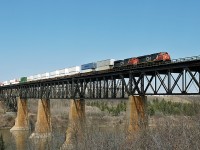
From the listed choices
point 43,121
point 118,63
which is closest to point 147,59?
point 118,63

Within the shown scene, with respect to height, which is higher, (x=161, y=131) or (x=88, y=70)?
(x=88, y=70)

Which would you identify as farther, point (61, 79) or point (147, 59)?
point (61, 79)

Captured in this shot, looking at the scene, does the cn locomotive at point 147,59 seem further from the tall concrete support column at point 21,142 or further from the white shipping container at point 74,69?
the tall concrete support column at point 21,142

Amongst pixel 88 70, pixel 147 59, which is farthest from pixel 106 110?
pixel 147 59

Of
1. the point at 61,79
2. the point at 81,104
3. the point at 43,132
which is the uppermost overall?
the point at 61,79

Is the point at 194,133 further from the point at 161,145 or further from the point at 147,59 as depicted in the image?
the point at 147,59

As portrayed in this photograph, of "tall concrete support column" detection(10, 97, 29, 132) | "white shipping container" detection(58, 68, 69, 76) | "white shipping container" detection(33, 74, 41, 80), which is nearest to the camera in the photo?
"white shipping container" detection(58, 68, 69, 76)

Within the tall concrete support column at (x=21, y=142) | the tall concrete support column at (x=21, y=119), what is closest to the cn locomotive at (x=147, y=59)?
the tall concrete support column at (x=21, y=142)

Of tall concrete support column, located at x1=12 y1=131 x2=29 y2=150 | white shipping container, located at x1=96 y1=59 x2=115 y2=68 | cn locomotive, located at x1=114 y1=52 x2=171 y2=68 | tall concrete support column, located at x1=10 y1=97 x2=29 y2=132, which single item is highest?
white shipping container, located at x1=96 y1=59 x2=115 y2=68

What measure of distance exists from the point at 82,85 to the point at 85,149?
33.4 metres

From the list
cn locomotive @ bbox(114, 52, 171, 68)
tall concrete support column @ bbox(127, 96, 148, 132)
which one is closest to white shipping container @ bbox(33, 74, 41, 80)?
cn locomotive @ bbox(114, 52, 171, 68)

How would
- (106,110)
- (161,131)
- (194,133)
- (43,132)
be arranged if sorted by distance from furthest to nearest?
(106,110)
(43,132)
(161,131)
(194,133)

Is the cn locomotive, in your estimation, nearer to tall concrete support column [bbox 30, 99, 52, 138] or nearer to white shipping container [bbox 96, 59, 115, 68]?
white shipping container [bbox 96, 59, 115, 68]

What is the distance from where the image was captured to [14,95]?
111m
